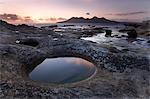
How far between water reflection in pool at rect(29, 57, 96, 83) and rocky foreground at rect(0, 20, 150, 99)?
1101mm

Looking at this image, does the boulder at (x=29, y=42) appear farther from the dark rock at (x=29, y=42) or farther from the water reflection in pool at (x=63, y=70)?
the water reflection in pool at (x=63, y=70)

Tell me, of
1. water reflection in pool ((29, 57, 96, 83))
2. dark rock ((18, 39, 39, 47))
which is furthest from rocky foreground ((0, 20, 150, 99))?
dark rock ((18, 39, 39, 47))

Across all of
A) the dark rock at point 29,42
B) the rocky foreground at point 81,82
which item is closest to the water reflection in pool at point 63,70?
the rocky foreground at point 81,82

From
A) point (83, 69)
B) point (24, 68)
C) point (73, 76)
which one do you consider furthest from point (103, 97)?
point (24, 68)

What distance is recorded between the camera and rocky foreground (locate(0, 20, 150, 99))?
22969 mm

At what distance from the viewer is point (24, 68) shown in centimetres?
3083

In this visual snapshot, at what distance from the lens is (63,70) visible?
3241cm

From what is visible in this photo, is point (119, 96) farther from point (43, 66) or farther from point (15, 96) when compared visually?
point (43, 66)

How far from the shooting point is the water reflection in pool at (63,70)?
28214mm

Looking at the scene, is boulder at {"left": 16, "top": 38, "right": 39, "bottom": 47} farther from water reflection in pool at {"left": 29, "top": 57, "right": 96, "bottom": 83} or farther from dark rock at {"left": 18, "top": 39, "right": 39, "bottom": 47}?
water reflection in pool at {"left": 29, "top": 57, "right": 96, "bottom": 83}

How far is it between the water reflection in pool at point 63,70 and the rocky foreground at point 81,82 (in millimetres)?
1101

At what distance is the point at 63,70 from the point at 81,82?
701 centimetres

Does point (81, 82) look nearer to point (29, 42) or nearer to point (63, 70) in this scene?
point (63, 70)

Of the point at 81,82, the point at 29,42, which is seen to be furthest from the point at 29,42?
the point at 81,82
